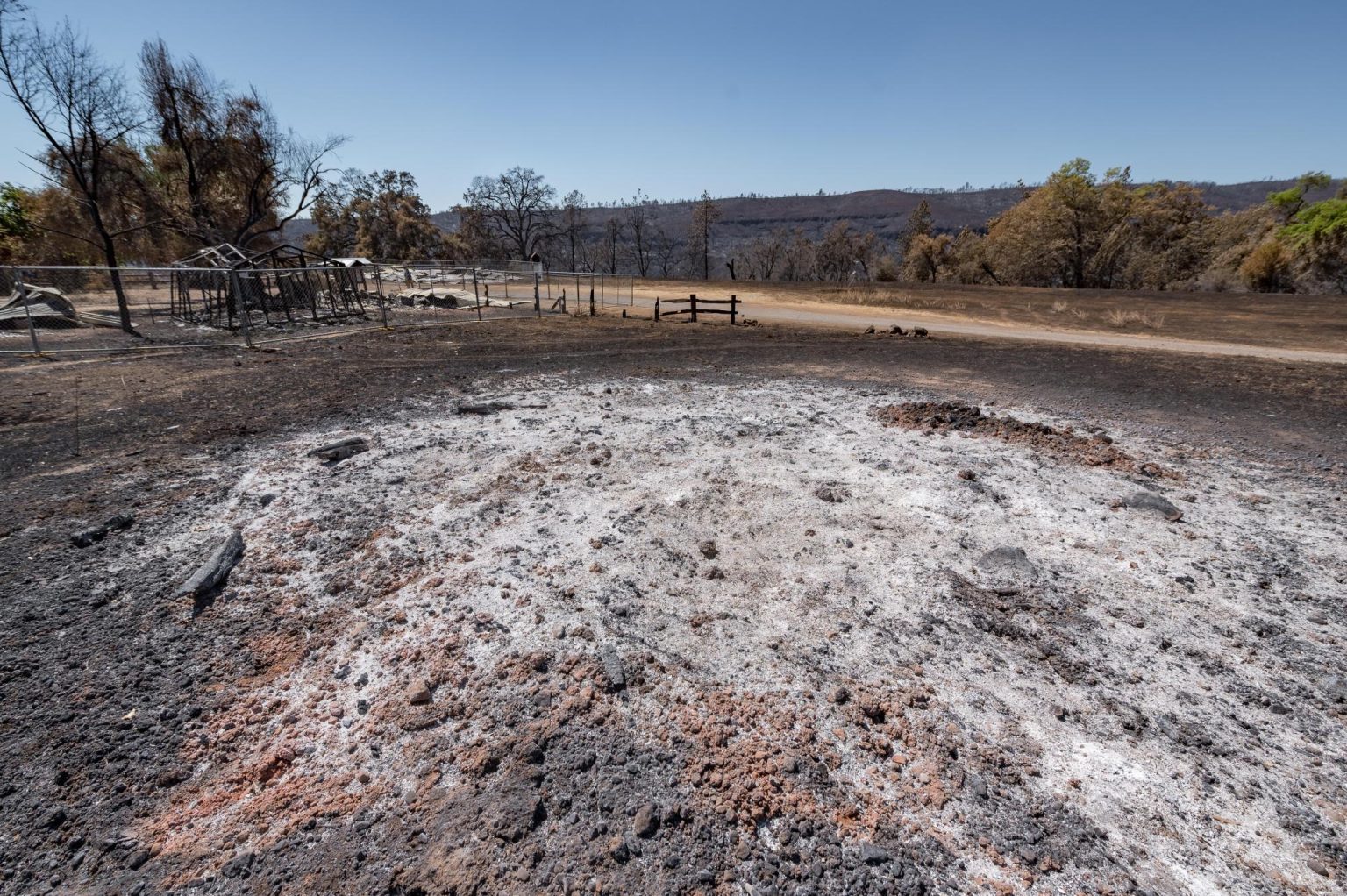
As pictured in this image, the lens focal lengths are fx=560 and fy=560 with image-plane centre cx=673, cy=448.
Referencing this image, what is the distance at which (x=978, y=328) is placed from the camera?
915 inches

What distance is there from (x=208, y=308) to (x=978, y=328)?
30.3 meters

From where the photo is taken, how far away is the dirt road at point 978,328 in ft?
52.6

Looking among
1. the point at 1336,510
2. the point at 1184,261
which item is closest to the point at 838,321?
the point at 1336,510

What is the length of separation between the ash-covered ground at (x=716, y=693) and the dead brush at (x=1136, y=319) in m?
20.0

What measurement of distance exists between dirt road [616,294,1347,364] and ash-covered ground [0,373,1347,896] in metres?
14.3

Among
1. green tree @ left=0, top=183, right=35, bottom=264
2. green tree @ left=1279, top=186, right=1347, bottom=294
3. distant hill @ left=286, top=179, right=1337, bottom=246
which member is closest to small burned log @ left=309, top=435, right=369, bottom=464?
green tree @ left=0, top=183, right=35, bottom=264

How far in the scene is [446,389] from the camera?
10016 millimetres

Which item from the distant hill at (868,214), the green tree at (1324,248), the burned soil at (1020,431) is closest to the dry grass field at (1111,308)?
the green tree at (1324,248)

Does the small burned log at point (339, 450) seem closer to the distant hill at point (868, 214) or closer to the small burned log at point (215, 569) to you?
the small burned log at point (215, 569)

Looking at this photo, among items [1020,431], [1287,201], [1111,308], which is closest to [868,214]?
[1287,201]

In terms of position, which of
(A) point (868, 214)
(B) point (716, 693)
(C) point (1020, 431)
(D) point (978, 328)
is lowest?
(B) point (716, 693)

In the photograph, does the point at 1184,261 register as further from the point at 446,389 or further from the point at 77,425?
the point at 77,425

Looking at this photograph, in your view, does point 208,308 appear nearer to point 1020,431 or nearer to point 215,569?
point 215,569

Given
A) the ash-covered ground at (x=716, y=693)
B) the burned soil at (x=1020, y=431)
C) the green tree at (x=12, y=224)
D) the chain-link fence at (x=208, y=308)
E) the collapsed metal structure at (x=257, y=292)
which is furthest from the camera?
the green tree at (x=12, y=224)
